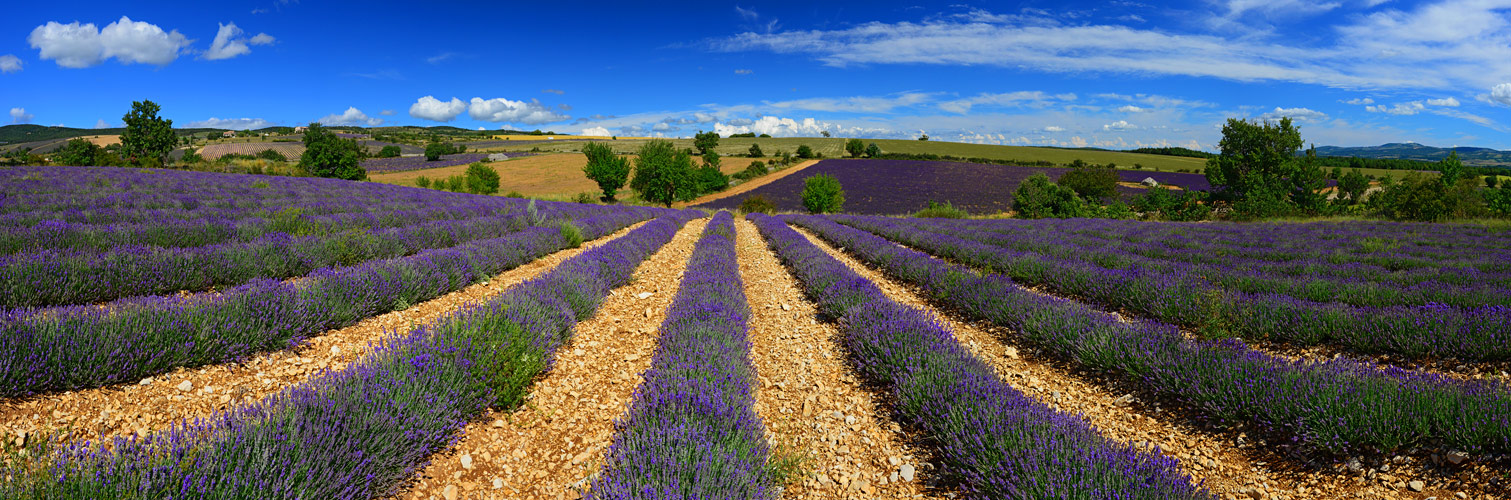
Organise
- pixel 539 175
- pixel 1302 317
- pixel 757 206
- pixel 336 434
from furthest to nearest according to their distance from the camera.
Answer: pixel 539 175
pixel 757 206
pixel 1302 317
pixel 336 434

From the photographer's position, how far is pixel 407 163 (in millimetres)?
65375

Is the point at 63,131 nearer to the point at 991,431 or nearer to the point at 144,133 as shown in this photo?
the point at 144,133

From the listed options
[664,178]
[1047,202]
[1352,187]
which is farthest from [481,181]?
[1352,187]

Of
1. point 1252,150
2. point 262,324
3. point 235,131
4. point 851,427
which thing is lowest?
point 851,427

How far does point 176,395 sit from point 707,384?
2978 millimetres

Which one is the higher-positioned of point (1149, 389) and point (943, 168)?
point (943, 168)

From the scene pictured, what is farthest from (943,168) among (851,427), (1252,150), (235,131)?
(235,131)

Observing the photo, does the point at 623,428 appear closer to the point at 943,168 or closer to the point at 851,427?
the point at 851,427

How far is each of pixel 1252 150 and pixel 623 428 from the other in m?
45.2

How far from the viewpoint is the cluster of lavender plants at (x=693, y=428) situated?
7.30ft

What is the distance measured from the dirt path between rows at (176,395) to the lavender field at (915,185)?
34.2m

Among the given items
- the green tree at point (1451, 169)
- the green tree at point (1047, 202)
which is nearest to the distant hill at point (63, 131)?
the green tree at point (1047, 202)

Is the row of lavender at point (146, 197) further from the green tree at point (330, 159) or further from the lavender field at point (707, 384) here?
the green tree at point (330, 159)

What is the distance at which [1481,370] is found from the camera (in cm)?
382
